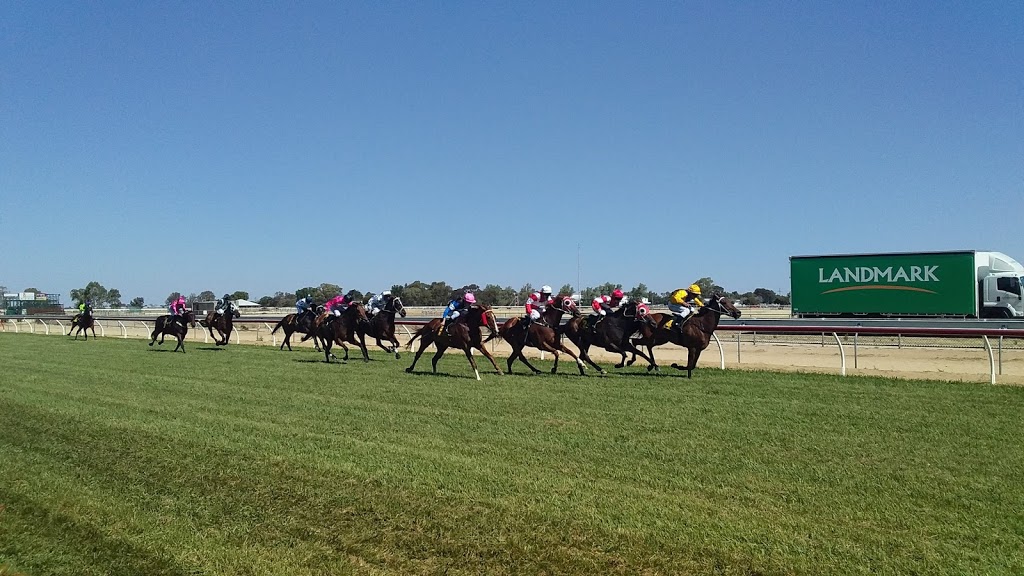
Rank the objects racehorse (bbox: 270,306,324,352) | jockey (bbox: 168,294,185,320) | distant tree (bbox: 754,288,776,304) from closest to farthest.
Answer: racehorse (bbox: 270,306,324,352) → jockey (bbox: 168,294,185,320) → distant tree (bbox: 754,288,776,304)

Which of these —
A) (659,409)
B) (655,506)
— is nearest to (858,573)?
(655,506)

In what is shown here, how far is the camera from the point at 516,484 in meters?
5.83

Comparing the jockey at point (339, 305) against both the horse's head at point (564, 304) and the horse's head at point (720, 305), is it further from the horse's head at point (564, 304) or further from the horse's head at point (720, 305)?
the horse's head at point (720, 305)

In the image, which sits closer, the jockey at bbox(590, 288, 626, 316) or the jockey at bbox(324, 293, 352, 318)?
the jockey at bbox(590, 288, 626, 316)

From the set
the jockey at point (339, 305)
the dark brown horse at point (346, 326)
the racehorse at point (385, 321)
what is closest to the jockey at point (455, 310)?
the racehorse at point (385, 321)

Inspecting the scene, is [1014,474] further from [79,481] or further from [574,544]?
[79,481]

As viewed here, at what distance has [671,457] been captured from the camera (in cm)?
671

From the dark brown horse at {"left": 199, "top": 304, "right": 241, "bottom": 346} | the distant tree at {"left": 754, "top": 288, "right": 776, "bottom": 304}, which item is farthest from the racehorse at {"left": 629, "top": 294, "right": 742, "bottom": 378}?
the distant tree at {"left": 754, "top": 288, "right": 776, "bottom": 304}

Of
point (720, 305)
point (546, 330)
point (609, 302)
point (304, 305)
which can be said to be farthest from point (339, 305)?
point (720, 305)

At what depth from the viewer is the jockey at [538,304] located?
50.0 ft

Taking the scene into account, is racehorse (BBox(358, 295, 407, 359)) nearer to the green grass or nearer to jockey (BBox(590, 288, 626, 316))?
jockey (BBox(590, 288, 626, 316))

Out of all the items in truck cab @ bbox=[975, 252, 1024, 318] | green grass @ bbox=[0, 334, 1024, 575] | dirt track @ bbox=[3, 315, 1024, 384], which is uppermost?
truck cab @ bbox=[975, 252, 1024, 318]

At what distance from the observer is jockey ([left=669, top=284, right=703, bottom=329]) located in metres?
14.4

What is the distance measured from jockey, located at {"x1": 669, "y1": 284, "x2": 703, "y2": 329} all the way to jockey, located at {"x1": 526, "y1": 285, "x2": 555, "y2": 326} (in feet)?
7.58
